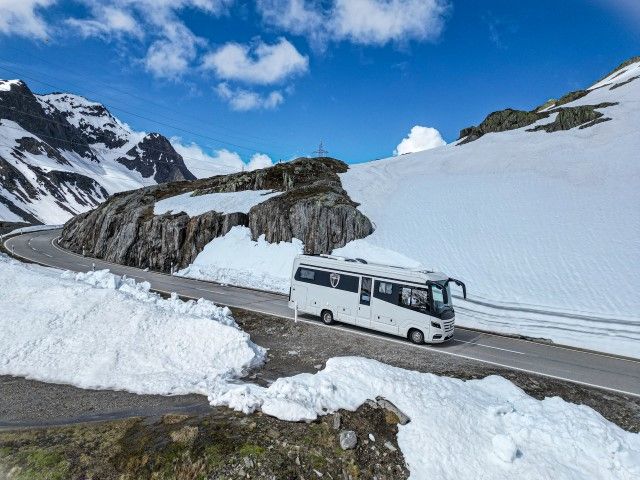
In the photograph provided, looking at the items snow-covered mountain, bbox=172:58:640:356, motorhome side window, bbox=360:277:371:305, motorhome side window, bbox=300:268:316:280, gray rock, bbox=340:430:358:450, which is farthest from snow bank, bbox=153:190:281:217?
gray rock, bbox=340:430:358:450

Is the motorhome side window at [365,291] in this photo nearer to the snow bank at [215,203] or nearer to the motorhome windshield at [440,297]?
the motorhome windshield at [440,297]

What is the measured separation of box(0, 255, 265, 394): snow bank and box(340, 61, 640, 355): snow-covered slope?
52.7 ft

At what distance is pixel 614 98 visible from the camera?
6938cm

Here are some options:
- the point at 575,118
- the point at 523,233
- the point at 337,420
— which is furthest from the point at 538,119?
the point at 337,420

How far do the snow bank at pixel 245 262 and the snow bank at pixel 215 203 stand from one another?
4.07 metres

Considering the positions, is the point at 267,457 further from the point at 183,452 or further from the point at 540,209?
the point at 540,209

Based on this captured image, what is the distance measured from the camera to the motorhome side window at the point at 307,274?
2098 centimetres

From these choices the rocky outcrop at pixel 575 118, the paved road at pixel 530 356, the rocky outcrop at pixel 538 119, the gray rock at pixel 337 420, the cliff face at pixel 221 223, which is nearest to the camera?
the gray rock at pixel 337 420

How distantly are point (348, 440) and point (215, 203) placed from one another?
1587 inches

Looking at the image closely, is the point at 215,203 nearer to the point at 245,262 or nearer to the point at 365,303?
the point at 245,262

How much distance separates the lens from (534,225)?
110 ft

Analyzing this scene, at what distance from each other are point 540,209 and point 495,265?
12.2 meters

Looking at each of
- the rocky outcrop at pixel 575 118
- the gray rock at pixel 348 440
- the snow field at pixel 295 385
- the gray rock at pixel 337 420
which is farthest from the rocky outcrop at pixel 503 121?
the gray rock at pixel 348 440

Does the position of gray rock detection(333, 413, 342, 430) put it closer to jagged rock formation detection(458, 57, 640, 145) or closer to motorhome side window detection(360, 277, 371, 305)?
motorhome side window detection(360, 277, 371, 305)
